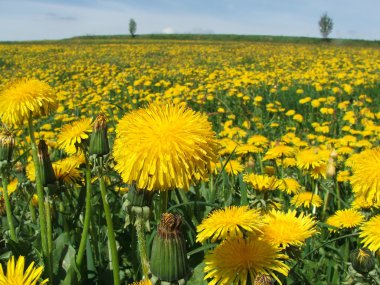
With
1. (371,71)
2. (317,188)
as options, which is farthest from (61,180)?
(371,71)

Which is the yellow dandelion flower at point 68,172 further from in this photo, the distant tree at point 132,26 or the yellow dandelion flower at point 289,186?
the distant tree at point 132,26

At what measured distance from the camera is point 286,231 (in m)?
1.28

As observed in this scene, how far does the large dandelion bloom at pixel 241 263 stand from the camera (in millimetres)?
1109

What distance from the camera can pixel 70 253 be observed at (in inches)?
68.8

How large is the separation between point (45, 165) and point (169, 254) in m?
0.83

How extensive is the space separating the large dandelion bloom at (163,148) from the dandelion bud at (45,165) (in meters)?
0.53

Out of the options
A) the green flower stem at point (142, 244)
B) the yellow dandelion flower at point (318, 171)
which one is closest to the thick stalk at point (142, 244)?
the green flower stem at point (142, 244)

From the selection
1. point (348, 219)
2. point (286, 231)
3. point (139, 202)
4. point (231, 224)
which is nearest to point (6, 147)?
point (139, 202)

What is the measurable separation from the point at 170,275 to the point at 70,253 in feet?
3.04

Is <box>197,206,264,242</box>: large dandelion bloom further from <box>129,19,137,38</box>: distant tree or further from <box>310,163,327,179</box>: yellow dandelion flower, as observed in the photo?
<box>129,19,137,38</box>: distant tree

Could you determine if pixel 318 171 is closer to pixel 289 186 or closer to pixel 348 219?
pixel 289 186

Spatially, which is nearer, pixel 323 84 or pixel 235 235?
pixel 235 235

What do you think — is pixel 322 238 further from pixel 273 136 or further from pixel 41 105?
pixel 273 136

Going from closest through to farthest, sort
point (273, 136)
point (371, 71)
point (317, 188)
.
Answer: point (317, 188) < point (273, 136) < point (371, 71)
